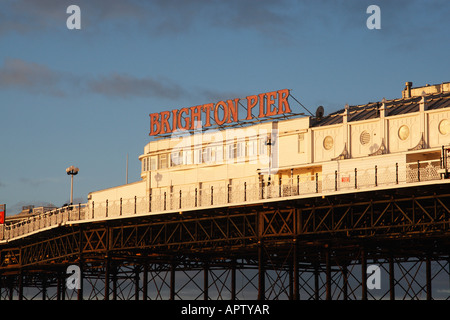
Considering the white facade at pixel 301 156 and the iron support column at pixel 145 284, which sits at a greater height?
the white facade at pixel 301 156

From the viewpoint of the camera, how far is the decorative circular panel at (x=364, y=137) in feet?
275

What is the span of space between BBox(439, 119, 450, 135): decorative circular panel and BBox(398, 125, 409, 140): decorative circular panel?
9.55ft

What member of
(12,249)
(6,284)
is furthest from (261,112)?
(6,284)

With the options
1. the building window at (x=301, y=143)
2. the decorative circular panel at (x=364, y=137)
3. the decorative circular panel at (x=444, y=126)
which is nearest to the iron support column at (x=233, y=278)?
the building window at (x=301, y=143)

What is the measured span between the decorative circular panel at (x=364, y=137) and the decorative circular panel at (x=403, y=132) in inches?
116

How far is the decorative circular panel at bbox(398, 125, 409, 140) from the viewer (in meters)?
81.8

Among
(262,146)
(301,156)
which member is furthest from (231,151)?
(301,156)

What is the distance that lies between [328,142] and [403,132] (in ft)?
24.4

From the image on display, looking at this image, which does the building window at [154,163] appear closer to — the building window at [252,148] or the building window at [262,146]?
the building window at [252,148]

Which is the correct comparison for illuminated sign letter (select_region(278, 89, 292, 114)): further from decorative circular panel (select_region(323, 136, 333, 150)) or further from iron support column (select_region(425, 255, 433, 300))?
iron support column (select_region(425, 255, 433, 300))

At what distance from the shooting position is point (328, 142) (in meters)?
86.8

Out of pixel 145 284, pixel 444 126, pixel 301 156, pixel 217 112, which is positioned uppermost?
pixel 217 112

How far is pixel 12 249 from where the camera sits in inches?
4451

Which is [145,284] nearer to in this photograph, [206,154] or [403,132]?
[206,154]
